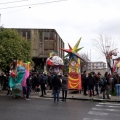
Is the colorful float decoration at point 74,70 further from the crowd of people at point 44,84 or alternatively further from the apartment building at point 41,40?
the apartment building at point 41,40

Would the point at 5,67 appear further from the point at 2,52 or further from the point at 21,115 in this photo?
the point at 21,115

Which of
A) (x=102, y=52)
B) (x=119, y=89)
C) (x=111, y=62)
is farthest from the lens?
(x=102, y=52)

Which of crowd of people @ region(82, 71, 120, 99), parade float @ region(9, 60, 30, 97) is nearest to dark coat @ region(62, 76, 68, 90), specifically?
crowd of people @ region(82, 71, 120, 99)

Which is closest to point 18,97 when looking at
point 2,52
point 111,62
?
point 2,52

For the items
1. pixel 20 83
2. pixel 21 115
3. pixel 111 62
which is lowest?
pixel 21 115

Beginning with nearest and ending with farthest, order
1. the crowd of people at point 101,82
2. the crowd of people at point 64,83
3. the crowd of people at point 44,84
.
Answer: the crowd of people at point 44,84 → the crowd of people at point 64,83 → the crowd of people at point 101,82

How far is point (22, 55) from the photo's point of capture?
27547 mm

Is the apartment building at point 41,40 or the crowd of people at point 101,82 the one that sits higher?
the apartment building at point 41,40

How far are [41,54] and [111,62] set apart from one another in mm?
23152

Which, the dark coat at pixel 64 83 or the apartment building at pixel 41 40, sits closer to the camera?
the dark coat at pixel 64 83

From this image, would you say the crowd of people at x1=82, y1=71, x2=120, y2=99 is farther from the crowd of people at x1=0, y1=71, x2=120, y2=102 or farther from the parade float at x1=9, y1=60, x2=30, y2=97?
the parade float at x1=9, y1=60, x2=30, y2=97

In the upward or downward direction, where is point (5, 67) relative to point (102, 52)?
downward

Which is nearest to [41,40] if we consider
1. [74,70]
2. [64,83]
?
[74,70]

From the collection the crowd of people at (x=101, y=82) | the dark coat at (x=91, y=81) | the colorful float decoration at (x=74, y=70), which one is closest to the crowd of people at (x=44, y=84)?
the dark coat at (x=91, y=81)
